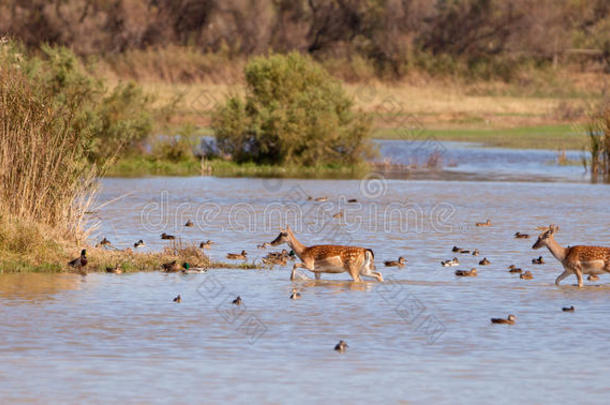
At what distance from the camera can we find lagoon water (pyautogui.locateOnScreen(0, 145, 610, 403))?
1044cm

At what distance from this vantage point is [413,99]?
212 ft

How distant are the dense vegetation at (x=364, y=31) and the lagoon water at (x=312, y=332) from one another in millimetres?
54377

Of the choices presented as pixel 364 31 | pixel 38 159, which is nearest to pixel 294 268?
pixel 38 159

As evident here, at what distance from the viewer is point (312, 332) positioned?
13156 millimetres

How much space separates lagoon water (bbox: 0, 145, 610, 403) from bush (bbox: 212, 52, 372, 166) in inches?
674

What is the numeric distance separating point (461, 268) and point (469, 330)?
17.7ft

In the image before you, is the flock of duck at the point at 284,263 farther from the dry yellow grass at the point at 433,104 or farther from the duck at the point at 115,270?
the dry yellow grass at the point at 433,104

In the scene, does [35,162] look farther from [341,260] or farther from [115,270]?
[341,260]

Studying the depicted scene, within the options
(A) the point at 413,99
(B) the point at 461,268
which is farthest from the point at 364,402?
(A) the point at 413,99

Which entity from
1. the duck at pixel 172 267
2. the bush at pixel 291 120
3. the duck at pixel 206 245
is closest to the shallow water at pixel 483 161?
the bush at pixel 291 120

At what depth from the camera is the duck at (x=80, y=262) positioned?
1664 cm

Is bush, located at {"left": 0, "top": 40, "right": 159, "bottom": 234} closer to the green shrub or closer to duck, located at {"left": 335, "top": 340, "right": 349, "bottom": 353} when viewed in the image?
duck, located at {"left": 335, "top": 340, "right": 349, "bottom": 353}

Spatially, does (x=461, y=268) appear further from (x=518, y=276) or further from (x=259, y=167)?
(x=259, y=167)

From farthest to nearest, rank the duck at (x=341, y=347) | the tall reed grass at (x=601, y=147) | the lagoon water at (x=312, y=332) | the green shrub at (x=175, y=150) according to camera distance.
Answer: the green shrub at (x=175, y=150), the tall reed grass at (x=601, y=147), the duck at (x=341, y=347), the lagoon water at (x=312, y=332)
